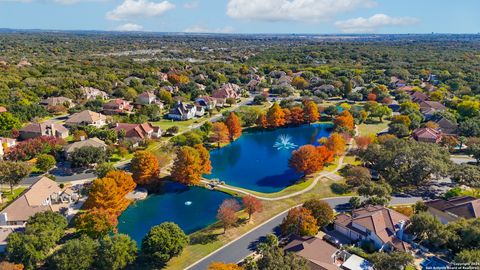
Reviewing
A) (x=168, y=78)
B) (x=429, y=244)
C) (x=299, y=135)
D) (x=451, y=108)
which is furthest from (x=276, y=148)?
(x=168, y=78)

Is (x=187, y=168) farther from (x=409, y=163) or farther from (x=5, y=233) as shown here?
(x=409, y=163)

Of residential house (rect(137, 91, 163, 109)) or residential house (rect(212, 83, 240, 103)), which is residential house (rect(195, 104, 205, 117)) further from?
residential house (rect(212, 83, 240, 103))

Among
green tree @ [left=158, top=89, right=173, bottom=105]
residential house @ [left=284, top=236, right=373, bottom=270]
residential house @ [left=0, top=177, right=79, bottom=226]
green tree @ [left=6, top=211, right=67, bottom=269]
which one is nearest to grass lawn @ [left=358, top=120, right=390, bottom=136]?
residential house @ [left=284, top=236, right=373, bottom=270]

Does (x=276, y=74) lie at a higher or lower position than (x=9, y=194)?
higher

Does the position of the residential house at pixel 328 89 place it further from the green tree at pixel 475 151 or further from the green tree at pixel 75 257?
the green tree at pixel 75 257

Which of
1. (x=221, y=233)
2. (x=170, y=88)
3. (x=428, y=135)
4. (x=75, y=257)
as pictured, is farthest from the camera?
(x=170, y=88)

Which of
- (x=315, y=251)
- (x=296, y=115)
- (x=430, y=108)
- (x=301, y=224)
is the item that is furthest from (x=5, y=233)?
(x=430, y=108)
